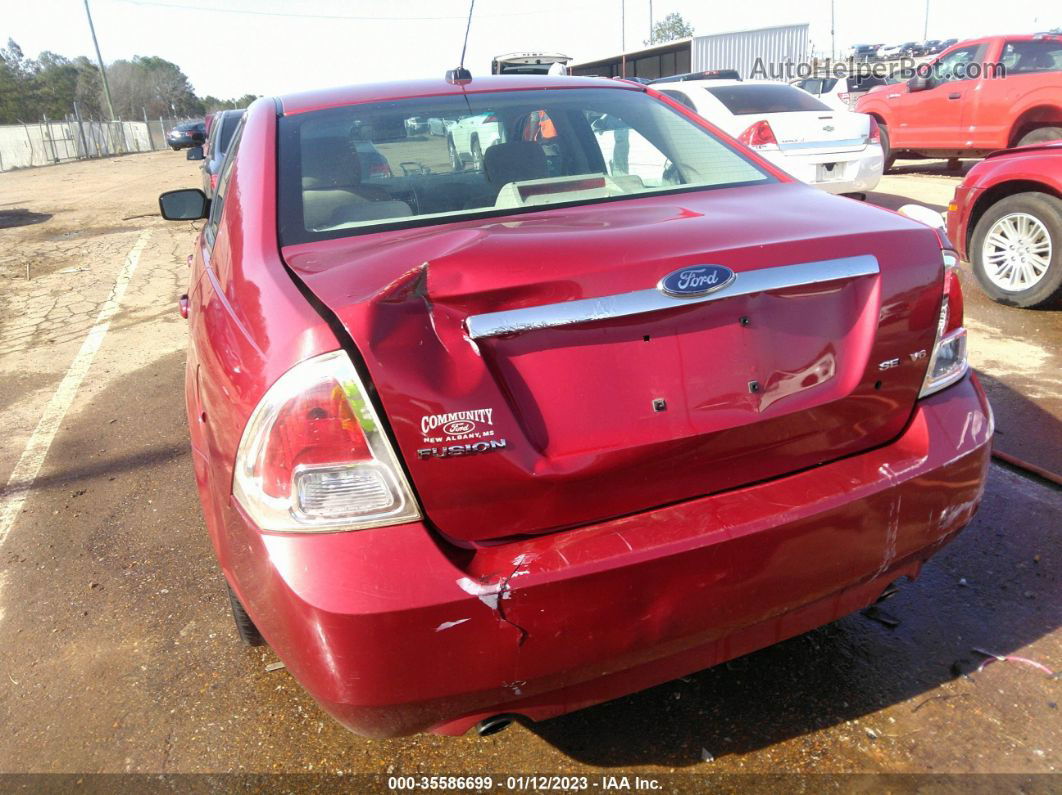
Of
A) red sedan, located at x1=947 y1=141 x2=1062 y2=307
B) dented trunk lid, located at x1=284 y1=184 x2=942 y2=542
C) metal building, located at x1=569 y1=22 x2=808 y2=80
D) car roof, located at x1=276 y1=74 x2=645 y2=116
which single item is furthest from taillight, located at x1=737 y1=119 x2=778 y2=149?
metal building, located at x1=569 y1=22 x2=808 y2=80

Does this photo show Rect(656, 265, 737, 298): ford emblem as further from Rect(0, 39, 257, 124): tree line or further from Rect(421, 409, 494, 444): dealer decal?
Rect(0, 39, 257, 124): tree line

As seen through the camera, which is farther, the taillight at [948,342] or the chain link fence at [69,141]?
the chain link fence at [69,141]

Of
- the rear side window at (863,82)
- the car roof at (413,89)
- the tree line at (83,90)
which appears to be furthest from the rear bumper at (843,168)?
the tree line at (83,90)

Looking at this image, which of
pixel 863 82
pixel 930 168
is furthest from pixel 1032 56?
pixel 863 82

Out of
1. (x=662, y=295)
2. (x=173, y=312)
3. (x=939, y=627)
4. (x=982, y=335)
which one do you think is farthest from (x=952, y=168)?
(x=662, y=295)

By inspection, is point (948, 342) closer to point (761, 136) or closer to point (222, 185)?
point (222, 185)

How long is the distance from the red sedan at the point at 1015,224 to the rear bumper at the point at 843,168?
2.90 m

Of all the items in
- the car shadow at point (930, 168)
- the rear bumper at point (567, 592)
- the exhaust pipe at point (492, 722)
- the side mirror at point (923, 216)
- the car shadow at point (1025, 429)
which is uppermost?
the side mirror at point (923, 216)

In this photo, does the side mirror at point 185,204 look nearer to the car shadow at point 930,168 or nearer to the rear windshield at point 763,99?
the rear windshield at point 763,99

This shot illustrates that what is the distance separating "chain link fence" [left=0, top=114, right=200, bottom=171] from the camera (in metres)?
32.4

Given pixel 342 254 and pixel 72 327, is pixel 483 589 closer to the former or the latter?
pixel 342 254

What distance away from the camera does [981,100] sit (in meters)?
11.5

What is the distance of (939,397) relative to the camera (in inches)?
80.5

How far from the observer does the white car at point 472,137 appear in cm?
264
